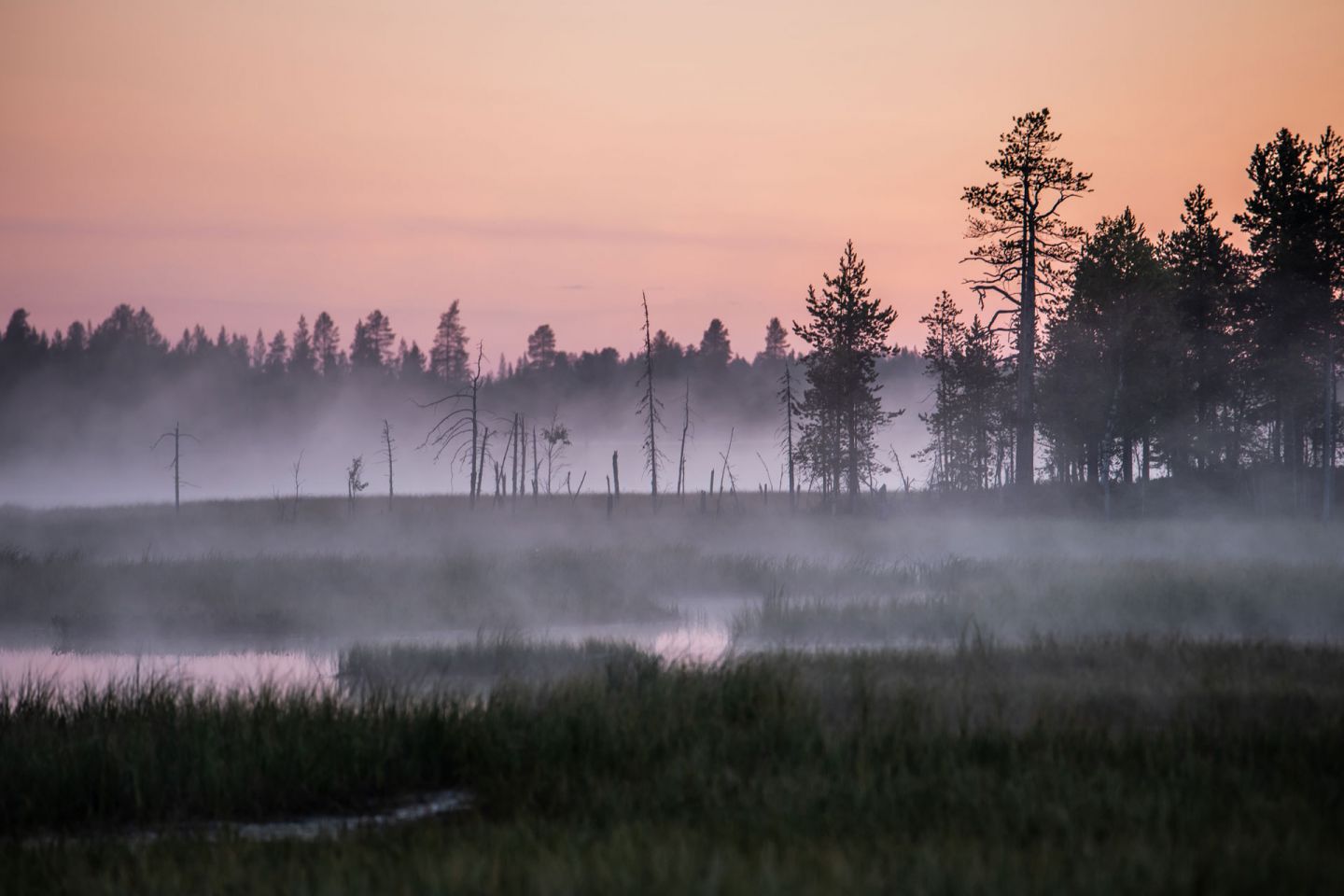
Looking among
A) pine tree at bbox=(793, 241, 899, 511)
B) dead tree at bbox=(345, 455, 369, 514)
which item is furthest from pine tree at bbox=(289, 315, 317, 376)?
pine tree at bbox=(793, 241, 899, 511)

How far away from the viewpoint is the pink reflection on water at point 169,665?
1670 centimetres

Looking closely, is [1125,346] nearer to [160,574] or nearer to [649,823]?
[160,574]

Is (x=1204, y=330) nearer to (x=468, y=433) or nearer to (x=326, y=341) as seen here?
(x=468, y=433)

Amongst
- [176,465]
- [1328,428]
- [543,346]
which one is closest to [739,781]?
[1328,428]

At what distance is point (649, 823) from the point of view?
746cm

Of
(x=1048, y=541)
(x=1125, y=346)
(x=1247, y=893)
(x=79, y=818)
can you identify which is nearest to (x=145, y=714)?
(x=79, y=818)

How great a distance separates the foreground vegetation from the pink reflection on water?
4.70 metres

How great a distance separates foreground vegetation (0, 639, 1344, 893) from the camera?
244 inches

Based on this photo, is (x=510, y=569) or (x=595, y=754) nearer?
(x=595, y=754)

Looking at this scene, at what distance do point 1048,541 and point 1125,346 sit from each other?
12217 millimetres

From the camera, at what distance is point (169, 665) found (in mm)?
19016

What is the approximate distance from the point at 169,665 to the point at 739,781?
562 inches

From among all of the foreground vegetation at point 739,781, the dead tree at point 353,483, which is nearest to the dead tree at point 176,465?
the dead tree at point 353,483

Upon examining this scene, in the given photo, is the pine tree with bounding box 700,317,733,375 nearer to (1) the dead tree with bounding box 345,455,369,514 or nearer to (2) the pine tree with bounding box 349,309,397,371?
(2) the pine tree with bounding box 349,309,397,371
